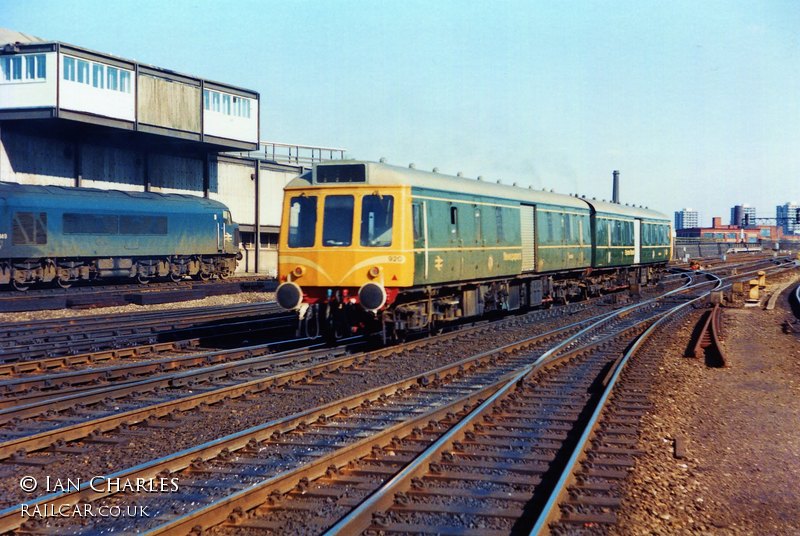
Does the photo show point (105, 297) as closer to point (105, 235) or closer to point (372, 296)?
point (105, 235)

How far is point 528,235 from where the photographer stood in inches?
842

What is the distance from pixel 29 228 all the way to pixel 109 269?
3996 millimetres

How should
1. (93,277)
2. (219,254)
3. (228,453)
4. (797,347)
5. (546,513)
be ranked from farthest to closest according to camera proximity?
(219,254), (93,277), (797,347), (228,453), (546,513)

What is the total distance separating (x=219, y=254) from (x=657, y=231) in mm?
19792

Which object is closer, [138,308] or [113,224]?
[138,308]

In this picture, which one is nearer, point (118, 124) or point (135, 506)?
point (135, 506)

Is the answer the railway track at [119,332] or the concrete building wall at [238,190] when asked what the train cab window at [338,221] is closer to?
the railway track at [119,332]

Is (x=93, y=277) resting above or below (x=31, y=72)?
below

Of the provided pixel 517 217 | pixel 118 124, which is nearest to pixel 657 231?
pixel 517 217

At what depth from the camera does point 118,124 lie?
35094mm

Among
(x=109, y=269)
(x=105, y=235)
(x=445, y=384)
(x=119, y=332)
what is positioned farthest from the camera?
(x=109, y=269)

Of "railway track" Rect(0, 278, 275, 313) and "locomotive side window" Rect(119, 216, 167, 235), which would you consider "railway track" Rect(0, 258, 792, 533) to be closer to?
"railway track" Rect(0, 278, 275, 313)

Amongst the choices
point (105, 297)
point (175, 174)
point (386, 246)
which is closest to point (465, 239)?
point (386, 246)

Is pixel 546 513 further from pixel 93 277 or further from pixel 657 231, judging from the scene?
pixel 657 231
